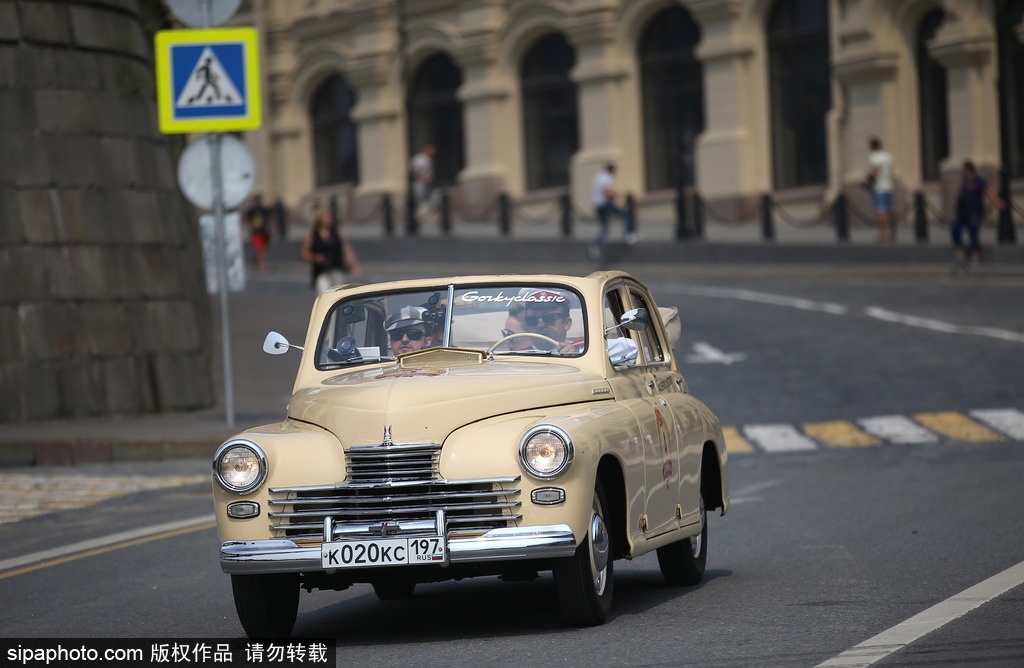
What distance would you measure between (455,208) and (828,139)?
13.4 metres

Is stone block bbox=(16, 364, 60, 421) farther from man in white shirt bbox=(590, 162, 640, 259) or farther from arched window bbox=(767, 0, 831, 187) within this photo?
arched window bbox=(767, 0, 831, 187)

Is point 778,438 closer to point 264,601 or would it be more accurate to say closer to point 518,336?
point 518,336

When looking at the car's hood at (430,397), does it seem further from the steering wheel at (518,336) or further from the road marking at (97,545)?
the road marking at (97,545)

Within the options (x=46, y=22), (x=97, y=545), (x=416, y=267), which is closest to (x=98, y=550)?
(x=97, y=545)

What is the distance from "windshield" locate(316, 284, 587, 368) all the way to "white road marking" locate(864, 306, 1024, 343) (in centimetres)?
1414

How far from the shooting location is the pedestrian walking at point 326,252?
24.9m

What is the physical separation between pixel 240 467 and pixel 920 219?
2500 centimetres

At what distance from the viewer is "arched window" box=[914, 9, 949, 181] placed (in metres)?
37.2

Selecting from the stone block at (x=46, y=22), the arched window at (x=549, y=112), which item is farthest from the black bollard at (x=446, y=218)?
the stone block at (x=46, y=22)

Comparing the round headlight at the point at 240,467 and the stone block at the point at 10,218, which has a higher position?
the stone block at the point at 10,218

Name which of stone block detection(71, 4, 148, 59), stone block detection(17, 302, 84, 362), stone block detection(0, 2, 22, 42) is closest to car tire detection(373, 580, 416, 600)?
stone block detection(17, 302, 84, 362)

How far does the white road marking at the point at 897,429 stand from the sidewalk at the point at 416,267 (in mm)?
5380

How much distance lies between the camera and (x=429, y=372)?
25.9 ft

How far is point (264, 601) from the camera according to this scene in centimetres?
755
